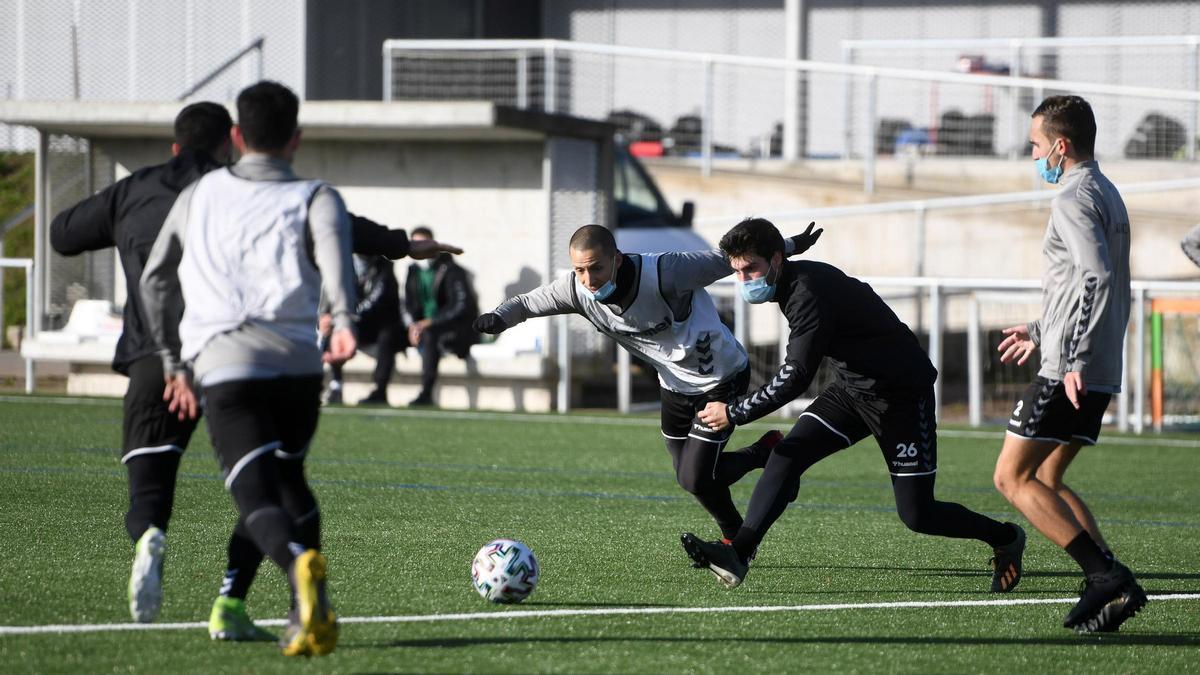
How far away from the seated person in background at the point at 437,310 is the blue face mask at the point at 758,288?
10.0 metres

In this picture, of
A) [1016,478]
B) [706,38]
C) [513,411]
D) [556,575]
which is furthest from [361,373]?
[706,38]

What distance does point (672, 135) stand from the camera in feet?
80.1

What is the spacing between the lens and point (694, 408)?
7.49m

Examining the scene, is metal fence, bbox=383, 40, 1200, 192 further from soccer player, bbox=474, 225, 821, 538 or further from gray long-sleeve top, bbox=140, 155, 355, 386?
gray long-sleeve top, bbox=140, 155, 355, 386

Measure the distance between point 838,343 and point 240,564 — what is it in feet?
9.07

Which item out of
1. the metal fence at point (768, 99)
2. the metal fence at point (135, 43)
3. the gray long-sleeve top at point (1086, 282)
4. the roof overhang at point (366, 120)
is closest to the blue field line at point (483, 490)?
the gray long-sleeve top at point (1086, 282)

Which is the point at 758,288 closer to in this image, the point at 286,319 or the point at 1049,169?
the point at 1049,169

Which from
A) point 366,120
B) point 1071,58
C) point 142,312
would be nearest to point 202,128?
point 142,312

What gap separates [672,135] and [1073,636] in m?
18.8

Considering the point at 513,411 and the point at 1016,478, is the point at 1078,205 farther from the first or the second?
the point at 513,411

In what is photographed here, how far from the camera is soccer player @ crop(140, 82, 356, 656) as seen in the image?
4957 millimetres

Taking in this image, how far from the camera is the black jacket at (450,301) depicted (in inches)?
658

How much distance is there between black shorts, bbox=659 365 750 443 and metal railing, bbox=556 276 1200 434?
292 inches

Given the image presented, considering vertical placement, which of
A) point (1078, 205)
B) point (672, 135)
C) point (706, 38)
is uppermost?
point (706, 38)
